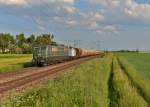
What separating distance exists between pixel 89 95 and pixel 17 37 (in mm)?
173718

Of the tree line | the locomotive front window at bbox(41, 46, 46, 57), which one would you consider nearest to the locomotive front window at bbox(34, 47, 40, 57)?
the locomotive front window at bbox(41, 46, 46, 57)

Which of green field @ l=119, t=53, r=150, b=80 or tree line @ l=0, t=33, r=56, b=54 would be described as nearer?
green field @ l=119, t=53, r=150, b=80

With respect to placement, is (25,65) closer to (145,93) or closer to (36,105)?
(145,93)

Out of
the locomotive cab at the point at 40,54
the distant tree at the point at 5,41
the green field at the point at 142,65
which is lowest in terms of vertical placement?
the green field at the point at 142,65

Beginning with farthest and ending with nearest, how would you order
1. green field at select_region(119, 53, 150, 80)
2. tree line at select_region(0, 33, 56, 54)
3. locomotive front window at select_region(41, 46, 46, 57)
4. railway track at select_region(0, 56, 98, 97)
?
tree line at select_region(0, 33, 56, 54)
locomotive front window at select_region(41, 46, 46, 57)
green field at select_region(119, 53, 150, 80)
railway track at select_region(0, 56, 98, 97)

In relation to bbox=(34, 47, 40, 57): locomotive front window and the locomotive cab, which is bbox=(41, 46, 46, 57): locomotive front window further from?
bbox=(34, 47, 40, 57): locomotive front window

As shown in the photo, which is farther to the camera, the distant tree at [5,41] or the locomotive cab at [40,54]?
the distant tree at [5,41]

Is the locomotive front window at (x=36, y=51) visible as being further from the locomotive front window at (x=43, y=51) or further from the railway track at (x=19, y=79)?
the railway track at (x=19, y=79)

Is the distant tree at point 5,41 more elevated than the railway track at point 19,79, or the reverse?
the distant tree at point 5,41

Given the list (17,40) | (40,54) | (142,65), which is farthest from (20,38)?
(40,54)

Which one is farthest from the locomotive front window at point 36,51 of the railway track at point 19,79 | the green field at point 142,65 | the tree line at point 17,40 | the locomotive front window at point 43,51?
the tree line at point 17,40

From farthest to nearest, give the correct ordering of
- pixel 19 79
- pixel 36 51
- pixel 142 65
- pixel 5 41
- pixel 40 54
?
pixel 5 41 < pixel 142 65 < pixel 36 51 < pixel 40 54 < pixel 19 79

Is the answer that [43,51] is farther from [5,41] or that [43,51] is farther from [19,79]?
[5,41]

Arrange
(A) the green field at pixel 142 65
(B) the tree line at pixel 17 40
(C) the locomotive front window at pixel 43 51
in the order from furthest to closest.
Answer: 1. (B) the tree line at pixel 17 40
2. (C) the locomotive front window at pixel 43 51
3. (A) the green field at pixel 142 65
